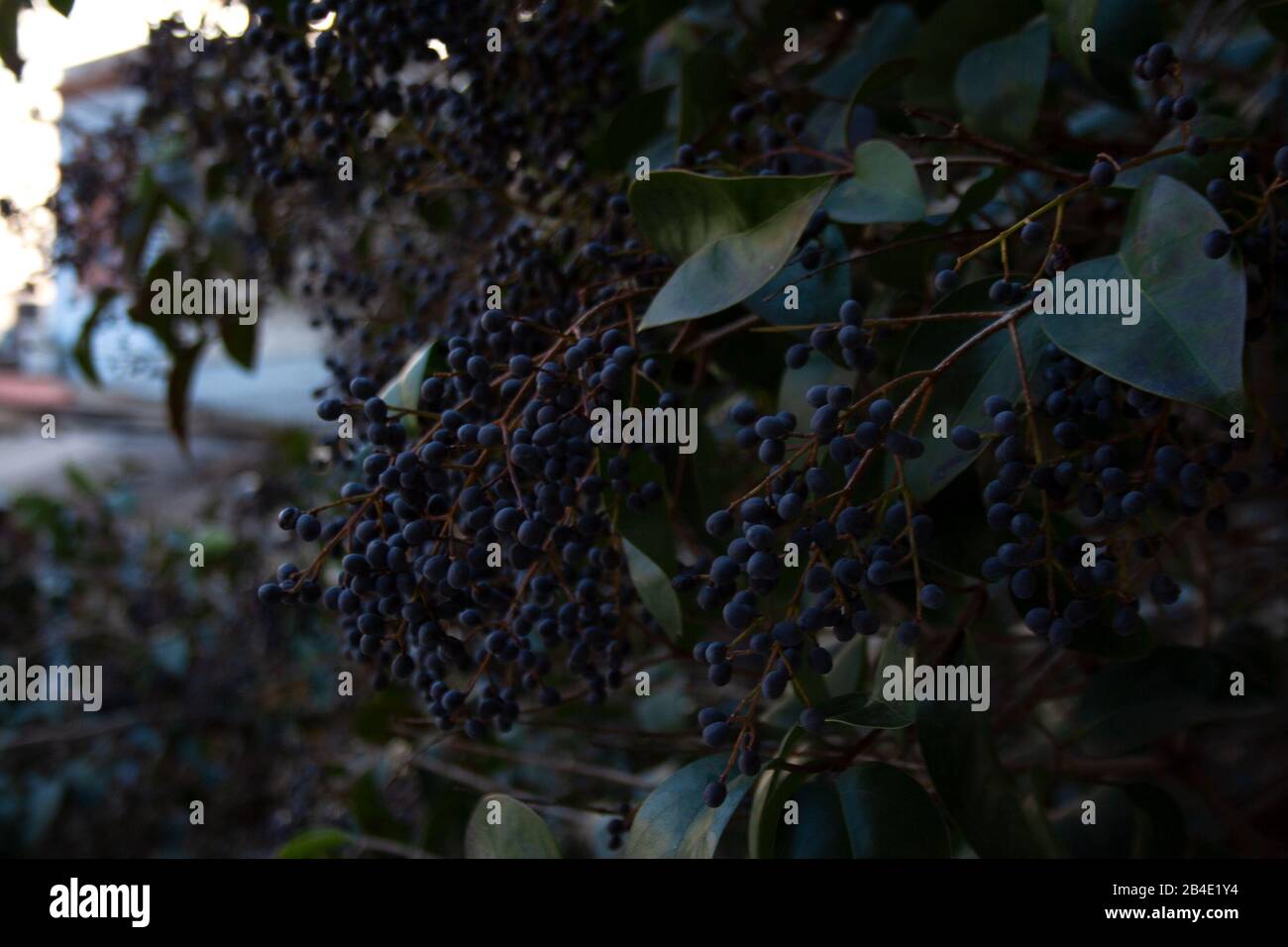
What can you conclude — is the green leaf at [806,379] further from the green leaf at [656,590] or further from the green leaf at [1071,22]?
the green leaf at [1071,22]

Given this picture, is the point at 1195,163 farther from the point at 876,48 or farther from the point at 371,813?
the point at 371,813

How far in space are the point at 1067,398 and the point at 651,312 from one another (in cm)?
22

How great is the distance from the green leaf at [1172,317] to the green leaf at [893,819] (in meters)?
0.24

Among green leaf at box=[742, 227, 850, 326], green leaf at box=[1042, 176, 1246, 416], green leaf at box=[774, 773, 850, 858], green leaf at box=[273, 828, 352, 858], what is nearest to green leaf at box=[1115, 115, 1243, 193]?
green leaf at box=[1042, 176, 1246, 416]

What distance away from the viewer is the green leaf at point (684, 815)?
0.55 metres

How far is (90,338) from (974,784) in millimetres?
1226

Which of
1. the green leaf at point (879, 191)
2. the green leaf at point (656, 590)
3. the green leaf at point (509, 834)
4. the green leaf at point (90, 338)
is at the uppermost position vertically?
the green leaf at point (90, 338)

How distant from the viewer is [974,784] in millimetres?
582

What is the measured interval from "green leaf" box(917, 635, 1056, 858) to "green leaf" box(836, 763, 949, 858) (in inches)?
0.6

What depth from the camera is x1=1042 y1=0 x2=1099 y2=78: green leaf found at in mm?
631

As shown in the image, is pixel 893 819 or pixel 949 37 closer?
pixel 893 819

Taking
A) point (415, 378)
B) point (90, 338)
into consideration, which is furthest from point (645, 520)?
point (90, 338)

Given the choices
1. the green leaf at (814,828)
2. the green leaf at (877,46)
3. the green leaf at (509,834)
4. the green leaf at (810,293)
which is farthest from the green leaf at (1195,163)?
the green leaf at (509,834)
